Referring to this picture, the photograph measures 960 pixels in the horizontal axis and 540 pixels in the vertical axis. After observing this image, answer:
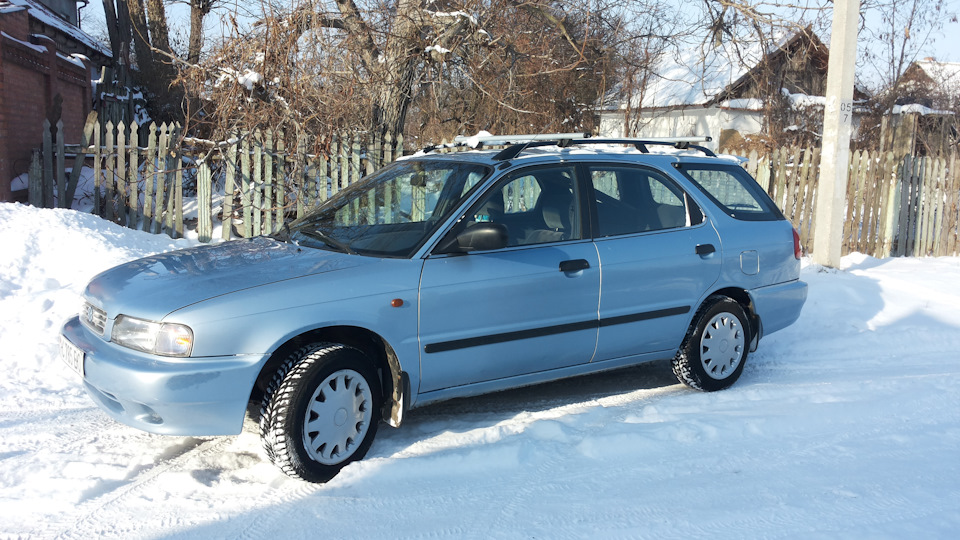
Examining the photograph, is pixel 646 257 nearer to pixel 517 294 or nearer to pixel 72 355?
pixel 517 294

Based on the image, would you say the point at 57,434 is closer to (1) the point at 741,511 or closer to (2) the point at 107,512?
(2) the point at 107,512

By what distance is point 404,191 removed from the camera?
4.99 m

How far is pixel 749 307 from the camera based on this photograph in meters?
5.72

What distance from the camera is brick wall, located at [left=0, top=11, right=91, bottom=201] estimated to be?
9.76 m

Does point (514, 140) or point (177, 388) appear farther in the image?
point (514, 140)

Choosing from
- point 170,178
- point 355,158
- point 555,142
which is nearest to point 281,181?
point 355,158

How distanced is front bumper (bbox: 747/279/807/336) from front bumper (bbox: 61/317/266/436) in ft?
12.1

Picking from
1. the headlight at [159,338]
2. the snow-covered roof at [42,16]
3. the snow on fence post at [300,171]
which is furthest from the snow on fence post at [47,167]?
the headlight at [159,338]

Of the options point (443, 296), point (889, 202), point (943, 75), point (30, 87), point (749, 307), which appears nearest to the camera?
point (443, 296)

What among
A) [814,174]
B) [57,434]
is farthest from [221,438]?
[814,174]

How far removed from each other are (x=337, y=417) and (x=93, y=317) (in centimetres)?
142

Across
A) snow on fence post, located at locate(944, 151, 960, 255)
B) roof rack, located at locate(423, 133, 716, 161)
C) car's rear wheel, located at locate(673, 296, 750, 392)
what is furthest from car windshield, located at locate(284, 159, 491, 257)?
snow on fence post, located at locate(944, 151, 960, 255)

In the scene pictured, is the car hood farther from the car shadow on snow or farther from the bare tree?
the bare tree

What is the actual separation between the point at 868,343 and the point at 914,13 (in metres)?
16.2
